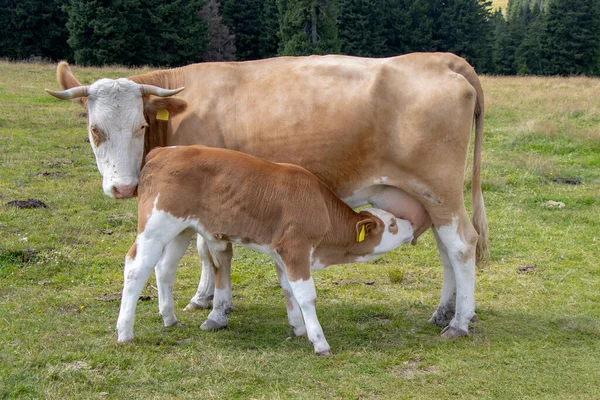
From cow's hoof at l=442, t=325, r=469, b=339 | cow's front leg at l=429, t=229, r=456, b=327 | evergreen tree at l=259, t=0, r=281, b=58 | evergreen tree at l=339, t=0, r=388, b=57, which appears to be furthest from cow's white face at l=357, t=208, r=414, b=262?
evergreen tree at l=339, t=0, r=388, b=57

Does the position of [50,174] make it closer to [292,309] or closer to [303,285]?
[292,309]

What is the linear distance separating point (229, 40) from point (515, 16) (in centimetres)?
3629

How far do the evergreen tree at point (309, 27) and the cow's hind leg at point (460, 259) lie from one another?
4151 centimetres

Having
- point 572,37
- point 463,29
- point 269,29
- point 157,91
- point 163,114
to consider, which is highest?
point 157,91

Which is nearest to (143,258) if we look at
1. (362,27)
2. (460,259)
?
(460,259)

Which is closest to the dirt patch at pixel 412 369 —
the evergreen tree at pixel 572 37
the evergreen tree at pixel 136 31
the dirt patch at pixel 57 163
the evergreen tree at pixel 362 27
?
the dirt patch at pixel 57 163

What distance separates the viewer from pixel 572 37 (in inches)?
2516

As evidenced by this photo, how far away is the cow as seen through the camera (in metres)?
6.19

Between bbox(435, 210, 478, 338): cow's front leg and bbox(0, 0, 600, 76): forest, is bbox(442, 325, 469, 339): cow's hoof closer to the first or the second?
bbox(435, 210, 478, 338): cow's front leg

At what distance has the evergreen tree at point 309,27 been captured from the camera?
4706cm

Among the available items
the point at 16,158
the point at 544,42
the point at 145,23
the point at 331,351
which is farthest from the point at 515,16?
the point at 331,351

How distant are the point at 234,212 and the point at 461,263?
2.24 metres

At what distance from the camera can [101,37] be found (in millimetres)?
45844

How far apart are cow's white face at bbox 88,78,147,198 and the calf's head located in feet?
7.13
